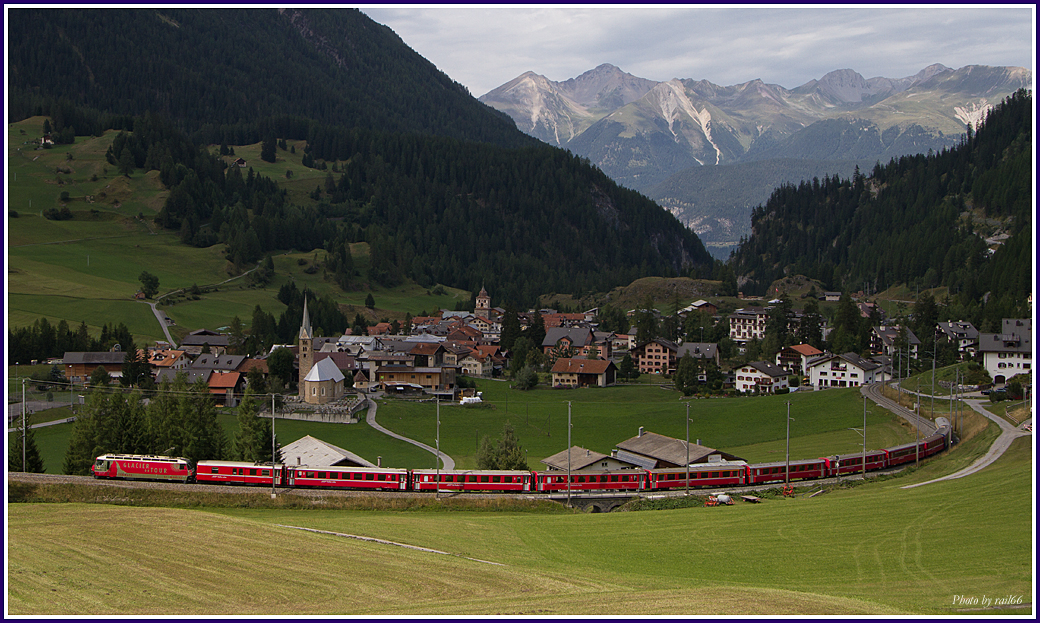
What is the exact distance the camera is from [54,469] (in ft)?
206

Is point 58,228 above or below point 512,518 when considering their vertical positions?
above

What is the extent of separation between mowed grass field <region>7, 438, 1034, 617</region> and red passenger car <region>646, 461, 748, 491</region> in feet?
23.0

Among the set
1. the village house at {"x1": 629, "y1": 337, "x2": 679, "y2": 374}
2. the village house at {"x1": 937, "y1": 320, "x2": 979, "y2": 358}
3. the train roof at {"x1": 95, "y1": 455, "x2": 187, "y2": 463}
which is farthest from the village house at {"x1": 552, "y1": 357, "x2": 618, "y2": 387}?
the train roof at {"x1": 95, "y1": 455, "x2": 187, "y2": 463}

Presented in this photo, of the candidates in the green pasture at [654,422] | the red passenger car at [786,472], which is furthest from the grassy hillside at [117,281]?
the red passenger car at [786,472]

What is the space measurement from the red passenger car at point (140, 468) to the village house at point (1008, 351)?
7792cm

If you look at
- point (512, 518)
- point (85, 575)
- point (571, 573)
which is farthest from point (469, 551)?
point (85, 575)

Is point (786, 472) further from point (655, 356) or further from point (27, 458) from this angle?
→ point (655, 356)

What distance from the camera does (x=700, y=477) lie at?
53.2 metres

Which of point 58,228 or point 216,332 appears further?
point 58,228

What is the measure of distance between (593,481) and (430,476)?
993 centimetres

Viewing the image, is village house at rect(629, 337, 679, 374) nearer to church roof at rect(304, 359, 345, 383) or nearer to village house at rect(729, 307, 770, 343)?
village house at rect(729, 307, 770, 343)

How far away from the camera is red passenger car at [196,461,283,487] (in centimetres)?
5297

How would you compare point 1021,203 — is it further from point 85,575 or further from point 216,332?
point 85,575

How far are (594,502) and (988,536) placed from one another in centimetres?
2148
